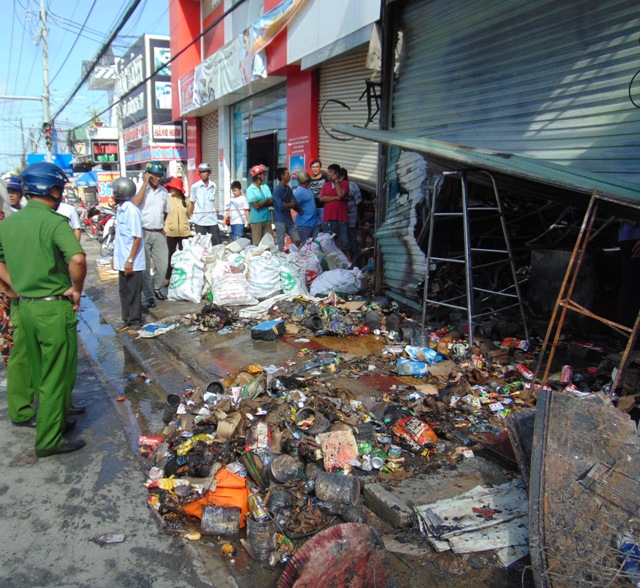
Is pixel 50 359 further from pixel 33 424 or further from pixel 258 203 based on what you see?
pixel 258 203

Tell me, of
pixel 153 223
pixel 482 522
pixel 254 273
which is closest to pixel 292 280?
pixel 254 273

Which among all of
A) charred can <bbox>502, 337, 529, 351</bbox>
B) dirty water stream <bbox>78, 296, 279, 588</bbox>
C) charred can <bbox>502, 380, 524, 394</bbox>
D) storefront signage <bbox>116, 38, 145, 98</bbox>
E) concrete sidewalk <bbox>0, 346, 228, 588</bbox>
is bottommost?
dirty water stream <bbox>78, 296, 279, 588</bbox>

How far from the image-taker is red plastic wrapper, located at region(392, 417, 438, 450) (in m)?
3.36

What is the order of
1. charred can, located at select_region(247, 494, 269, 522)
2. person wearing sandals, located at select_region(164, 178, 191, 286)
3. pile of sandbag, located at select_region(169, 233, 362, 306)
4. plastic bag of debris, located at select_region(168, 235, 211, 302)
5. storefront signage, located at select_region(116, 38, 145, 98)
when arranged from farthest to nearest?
storefront signage, located at select_region(116, 38, 145, 98) → person wearing sandals, located at select_region(164, 178, 191, 286) → plastic bag of debris, located at select_region(168, 235, 211, 302) → pile of sandbag, located at select_region(169, 233, 362, 306) → charred can, located at select_region(247, 494, 269, 522)

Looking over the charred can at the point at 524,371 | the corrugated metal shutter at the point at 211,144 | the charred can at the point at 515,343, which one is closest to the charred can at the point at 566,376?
the charred can at the point at 524,371

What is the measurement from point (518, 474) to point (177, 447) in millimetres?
2204

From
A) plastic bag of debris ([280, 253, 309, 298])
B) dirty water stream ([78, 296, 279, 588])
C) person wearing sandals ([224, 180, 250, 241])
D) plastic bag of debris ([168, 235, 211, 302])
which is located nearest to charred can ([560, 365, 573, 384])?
dirty water stream ([78, 296, 279, 588])

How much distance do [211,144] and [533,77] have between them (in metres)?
14.6

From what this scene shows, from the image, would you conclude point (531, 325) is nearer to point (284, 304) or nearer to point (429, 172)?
point (429, 172)

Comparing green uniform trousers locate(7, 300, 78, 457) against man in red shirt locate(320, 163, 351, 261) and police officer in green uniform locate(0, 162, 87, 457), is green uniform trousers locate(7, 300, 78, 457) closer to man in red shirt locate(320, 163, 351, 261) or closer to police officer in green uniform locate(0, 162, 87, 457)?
police officer in green uniform locate(0, 162, 87, 457)

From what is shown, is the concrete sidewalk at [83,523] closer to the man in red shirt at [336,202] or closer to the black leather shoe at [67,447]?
the black leather shoe at [67,447]

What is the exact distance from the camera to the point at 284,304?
22.5 feet

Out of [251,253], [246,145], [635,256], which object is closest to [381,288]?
[251,253]

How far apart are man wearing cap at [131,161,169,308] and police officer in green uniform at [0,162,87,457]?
332cm
